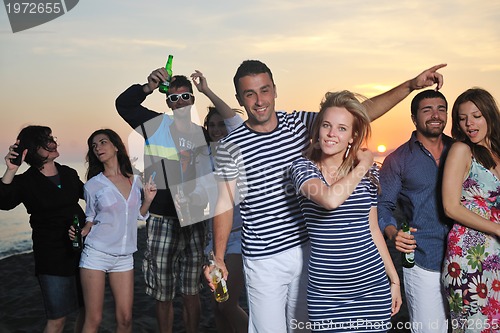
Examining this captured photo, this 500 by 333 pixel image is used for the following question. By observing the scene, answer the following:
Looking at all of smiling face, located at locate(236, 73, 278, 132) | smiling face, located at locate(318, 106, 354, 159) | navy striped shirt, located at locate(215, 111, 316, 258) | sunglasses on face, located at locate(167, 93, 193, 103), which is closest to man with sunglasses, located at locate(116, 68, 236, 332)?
sunglasses on face, located at locate(167, 93, 193, 103)

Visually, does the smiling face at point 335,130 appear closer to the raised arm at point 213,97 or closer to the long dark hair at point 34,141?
the raised arm at point 213,97

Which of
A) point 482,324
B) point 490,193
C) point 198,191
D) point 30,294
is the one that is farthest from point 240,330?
point 30,294

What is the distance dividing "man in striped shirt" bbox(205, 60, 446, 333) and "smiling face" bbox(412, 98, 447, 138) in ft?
1.77

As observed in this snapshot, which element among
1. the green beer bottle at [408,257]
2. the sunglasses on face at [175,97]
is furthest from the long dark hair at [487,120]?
the sunglasses on face at [175,97]

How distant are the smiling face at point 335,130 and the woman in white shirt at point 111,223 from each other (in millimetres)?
2612

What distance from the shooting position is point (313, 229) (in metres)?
3.75

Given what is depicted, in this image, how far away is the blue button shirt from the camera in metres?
5.00

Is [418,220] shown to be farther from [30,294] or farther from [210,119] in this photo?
[30,294]

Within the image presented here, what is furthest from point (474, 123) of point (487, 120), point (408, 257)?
point (408, 257)

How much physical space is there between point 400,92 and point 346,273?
5.78 feet

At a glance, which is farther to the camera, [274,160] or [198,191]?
[198,191]

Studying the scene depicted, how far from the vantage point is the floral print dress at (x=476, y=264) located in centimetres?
455

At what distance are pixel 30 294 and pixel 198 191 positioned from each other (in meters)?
6.07

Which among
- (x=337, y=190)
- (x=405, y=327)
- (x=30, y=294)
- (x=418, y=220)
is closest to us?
(x=337, y=190)
